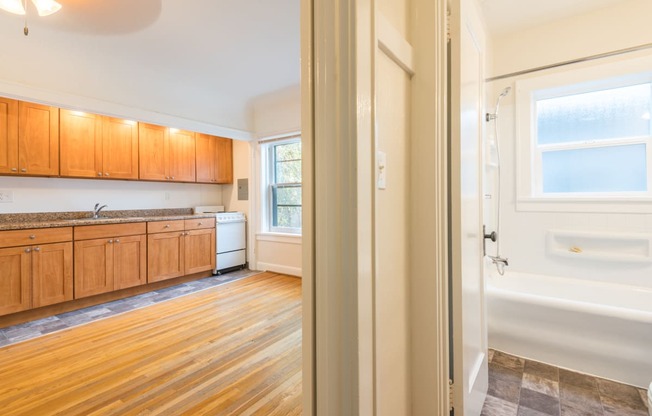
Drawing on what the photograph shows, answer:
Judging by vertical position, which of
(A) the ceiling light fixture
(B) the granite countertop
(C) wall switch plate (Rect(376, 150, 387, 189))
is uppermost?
(A) the ceiling light fixture

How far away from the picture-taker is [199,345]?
2184mm

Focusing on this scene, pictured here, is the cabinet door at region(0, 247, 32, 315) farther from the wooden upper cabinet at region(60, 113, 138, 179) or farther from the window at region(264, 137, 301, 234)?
the window at region(264, 137, 301, 234)

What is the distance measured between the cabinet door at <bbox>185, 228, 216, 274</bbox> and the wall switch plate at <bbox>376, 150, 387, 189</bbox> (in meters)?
3.57

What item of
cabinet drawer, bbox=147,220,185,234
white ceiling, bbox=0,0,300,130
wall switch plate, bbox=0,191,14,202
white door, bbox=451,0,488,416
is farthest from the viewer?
cabinet drawer, bbox=147,220,185,234

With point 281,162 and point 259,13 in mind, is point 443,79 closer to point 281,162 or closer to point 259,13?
point 259,13

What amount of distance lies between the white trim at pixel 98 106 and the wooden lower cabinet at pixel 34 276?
128cm

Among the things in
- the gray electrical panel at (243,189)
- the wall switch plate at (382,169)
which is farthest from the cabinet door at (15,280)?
the wall switch plate at (382,169)

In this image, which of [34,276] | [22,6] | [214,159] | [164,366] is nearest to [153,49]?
[22,6]

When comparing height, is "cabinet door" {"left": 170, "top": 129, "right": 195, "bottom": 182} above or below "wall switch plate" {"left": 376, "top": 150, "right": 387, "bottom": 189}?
above

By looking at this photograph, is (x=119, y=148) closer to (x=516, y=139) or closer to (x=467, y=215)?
(x=467, y=215)

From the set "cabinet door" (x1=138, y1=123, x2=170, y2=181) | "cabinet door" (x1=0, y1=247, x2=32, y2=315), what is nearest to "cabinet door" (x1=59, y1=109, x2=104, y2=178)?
"cabinet door" (x1=138, y1=123, x2=170, y2=181)

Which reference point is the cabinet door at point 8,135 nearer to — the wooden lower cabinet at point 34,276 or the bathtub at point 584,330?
the wooden lower cabinet at point 34,276

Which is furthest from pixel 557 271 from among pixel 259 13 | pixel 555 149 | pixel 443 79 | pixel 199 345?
pixel 259 13

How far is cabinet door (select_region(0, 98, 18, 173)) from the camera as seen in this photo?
2.62m
